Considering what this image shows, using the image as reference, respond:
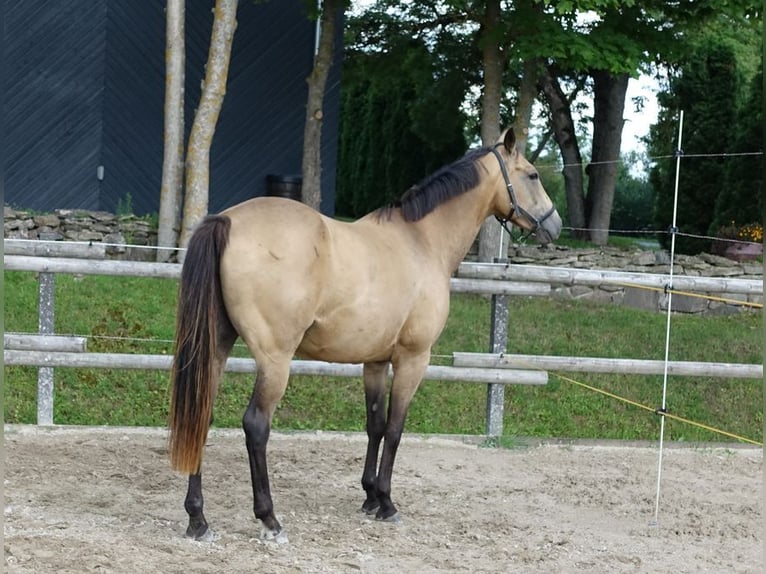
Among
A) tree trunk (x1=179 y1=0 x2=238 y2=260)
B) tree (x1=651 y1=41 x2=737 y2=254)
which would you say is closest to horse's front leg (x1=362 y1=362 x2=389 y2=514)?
tree trunk (x1=179 y1=0 x2=238 y2=260)

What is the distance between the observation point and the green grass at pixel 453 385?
6.94 meters

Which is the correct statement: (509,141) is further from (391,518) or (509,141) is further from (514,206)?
(391,518)

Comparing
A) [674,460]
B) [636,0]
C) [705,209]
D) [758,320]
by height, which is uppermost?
[636,0]

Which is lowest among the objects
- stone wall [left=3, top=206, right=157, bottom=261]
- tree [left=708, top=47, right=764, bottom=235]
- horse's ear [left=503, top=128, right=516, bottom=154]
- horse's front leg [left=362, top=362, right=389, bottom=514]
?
horse's front leg [left=362, top=362, right=389, bottom=514]

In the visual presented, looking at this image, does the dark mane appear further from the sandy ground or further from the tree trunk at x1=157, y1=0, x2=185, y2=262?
the tree trunk at x1=157, y1=0, x2=185, y2=262

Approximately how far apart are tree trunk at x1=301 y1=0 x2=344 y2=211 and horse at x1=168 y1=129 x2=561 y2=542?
20.6 feet

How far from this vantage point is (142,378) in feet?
23.7

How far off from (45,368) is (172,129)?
4.29 meters

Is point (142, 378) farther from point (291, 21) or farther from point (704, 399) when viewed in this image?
point (291, 21)

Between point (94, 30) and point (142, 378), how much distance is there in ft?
18.8

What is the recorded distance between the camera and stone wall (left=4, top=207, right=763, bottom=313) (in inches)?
403

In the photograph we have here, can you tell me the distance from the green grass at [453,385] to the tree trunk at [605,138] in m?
4.44

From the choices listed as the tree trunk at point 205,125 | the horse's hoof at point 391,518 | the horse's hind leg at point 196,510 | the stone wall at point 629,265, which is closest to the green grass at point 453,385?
the tree trunk at point 205,125

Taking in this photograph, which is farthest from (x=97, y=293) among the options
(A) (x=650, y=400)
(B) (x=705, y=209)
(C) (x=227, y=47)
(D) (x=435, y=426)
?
(B) (x=705, y=209)
